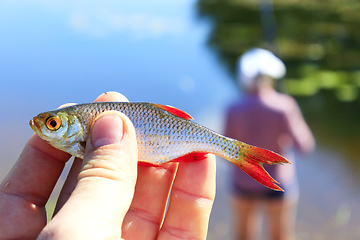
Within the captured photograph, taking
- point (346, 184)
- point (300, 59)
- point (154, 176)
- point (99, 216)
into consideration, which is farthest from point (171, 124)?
point (300, 59)

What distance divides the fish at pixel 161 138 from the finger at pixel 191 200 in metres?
0.16

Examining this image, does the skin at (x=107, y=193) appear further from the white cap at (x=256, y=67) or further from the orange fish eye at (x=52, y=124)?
the white cap at (x=256, y=67)

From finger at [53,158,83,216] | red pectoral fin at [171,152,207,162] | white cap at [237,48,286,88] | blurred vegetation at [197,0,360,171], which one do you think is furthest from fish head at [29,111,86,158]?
blurred vegetation at [197,0,360,171]

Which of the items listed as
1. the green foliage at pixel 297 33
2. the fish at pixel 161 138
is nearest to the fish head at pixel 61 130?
the fish at pixel 161 138

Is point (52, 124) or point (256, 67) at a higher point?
point (256, 67)

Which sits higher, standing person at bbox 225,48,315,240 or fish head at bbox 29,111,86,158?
standing person at bbox 225,48,315,240

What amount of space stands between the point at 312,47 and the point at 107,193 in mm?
15653

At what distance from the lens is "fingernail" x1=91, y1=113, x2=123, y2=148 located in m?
2.23

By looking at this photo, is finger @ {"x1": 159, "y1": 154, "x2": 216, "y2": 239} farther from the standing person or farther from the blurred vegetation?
the blurred vegetation

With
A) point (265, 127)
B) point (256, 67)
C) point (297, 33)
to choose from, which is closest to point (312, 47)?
point (297, 33)

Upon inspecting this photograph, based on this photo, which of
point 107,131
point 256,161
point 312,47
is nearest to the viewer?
point 107,131

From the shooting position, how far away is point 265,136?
5.20 meters

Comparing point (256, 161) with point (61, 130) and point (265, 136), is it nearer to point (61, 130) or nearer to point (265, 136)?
point (61, 130)

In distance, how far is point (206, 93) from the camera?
10.5m
